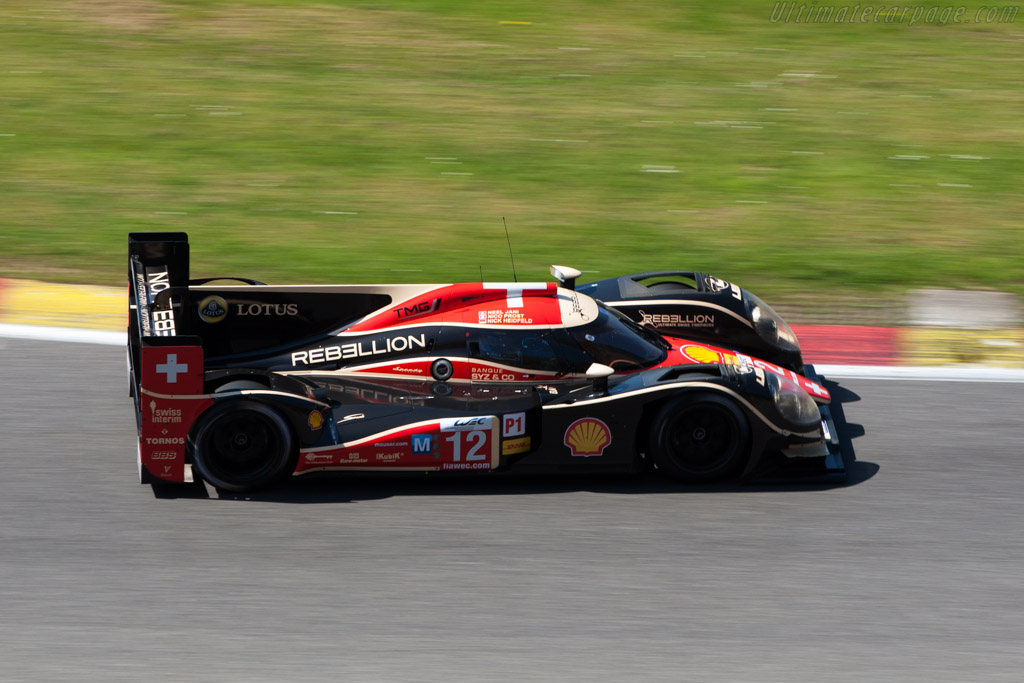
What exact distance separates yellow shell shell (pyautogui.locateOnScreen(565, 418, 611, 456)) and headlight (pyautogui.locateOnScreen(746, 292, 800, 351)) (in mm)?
1901

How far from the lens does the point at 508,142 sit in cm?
1430

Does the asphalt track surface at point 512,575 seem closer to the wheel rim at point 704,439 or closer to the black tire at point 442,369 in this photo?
the wheel rim at point 704,439

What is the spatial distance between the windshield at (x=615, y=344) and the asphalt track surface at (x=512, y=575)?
682 mm

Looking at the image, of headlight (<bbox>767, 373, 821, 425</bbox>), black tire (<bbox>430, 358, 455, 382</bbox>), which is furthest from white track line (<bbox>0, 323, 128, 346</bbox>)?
headlight (<bbox>767, 373, 821, 425</bbox>)

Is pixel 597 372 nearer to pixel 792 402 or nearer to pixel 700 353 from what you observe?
pixel 700 353

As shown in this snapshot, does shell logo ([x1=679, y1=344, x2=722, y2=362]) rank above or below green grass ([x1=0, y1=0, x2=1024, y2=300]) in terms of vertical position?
below

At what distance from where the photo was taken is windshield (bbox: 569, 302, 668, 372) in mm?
6871

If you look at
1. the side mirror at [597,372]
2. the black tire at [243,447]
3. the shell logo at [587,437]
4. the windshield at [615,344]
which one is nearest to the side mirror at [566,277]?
the windshield at [615,344]

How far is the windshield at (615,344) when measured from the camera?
22.5 ft

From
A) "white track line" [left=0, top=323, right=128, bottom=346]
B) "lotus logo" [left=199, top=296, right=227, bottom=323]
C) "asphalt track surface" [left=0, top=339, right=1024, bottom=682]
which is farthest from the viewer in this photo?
"white track line" [left=0, top=323, right=128, bottom=346]

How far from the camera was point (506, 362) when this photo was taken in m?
6.80

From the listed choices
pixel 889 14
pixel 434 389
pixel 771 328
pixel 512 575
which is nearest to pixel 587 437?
pixel 434 389

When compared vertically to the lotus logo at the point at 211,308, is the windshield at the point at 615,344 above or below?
below

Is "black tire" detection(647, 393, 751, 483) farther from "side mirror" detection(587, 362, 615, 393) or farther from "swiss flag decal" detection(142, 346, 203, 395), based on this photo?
"swiss flag decal" detection(142, 346, 203, 395)
